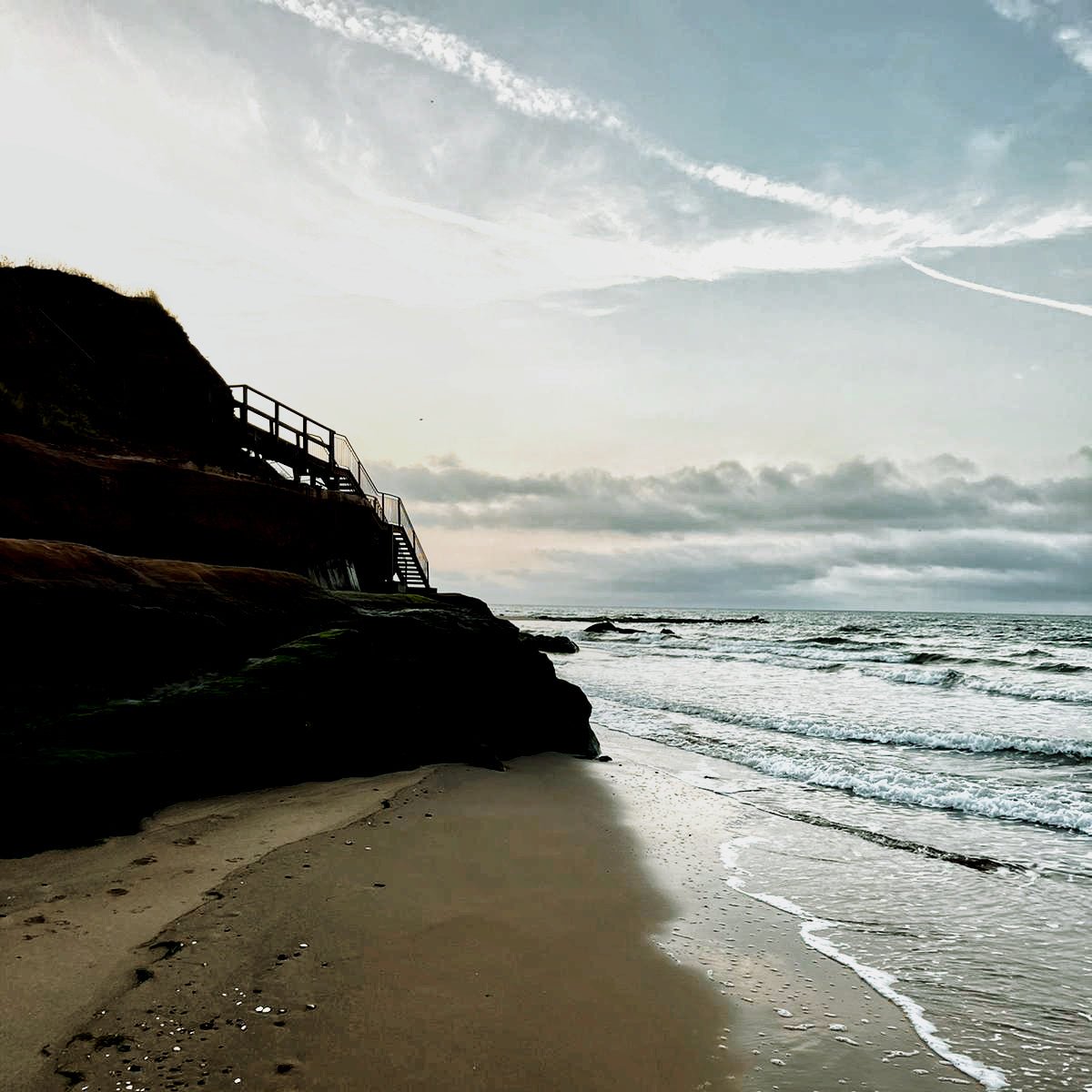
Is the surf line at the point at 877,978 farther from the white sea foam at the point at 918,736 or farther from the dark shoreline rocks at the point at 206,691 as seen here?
the white sea foam at the point at 918,736

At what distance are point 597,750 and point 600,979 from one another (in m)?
7.35

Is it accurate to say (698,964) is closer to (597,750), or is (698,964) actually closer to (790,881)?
(790,881)

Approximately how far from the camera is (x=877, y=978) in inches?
167

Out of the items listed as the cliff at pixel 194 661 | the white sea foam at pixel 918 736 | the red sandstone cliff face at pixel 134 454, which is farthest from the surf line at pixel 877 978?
the red sandstone cliff face at pixel 134 454

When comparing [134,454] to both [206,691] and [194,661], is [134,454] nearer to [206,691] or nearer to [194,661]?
[194,661]

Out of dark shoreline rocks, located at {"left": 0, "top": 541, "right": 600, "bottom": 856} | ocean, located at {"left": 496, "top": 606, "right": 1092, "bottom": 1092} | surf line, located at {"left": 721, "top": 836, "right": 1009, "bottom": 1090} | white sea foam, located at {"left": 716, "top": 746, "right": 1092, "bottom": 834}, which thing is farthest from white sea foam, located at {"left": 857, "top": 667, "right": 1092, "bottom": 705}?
surf line, located at {"left": 721, "top": 836, "right": 1009, "bottom": 1090}

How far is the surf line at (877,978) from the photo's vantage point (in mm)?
3391

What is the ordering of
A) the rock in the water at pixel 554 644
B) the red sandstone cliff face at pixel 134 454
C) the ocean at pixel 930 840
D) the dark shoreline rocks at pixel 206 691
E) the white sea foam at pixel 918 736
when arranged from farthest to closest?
the rock in the water at pixel 554 644 < the white sea foam at pixel 918 736 < the red sandstone cliff face at pixel 134 454 < the dark shoreline rocks at pixel 206 691 < the ocean at pixel 930 840

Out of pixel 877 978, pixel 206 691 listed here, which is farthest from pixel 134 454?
pixel 877 978

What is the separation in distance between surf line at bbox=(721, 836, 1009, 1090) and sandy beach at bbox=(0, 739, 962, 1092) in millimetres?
109

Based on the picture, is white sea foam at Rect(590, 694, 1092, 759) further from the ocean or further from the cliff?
the cliff

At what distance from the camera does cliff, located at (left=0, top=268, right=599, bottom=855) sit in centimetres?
590

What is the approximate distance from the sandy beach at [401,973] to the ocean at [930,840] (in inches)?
18.5

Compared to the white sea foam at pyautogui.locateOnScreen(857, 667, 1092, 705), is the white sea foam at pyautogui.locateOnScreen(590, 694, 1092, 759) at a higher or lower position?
higher
